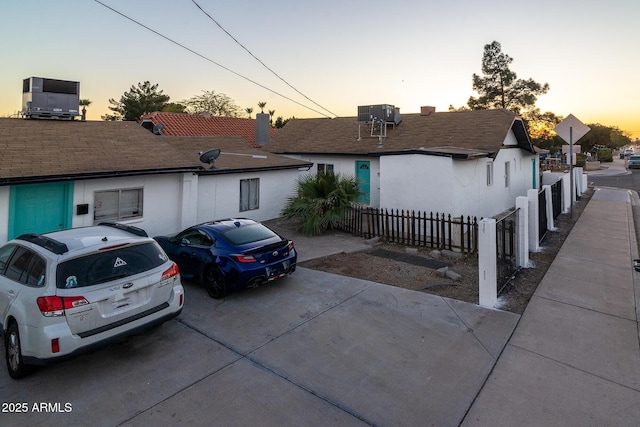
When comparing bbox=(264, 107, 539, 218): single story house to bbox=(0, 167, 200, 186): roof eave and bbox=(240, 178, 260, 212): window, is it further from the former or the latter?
bbox=(0, 167, 200, 186): roof eave

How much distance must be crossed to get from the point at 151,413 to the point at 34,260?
2584mm

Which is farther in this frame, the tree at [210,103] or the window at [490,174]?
the tree at [210,103]

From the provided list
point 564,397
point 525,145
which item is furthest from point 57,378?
point 525,145

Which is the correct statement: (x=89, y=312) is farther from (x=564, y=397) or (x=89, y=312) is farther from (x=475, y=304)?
(x=475, y=304)

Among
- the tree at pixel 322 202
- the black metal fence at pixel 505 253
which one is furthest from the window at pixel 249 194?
the black metal fence at pixel 505 253

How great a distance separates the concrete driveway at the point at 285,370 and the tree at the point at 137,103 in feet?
172

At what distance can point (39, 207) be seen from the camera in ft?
29.1

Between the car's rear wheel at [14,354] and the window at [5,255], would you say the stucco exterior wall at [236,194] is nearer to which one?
the window at [5,255]

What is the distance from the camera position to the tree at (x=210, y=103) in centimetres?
5862

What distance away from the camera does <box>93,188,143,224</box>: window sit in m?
9.96

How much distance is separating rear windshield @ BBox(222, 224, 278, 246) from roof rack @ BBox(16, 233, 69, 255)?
2914 mm

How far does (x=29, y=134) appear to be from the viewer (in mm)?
10031

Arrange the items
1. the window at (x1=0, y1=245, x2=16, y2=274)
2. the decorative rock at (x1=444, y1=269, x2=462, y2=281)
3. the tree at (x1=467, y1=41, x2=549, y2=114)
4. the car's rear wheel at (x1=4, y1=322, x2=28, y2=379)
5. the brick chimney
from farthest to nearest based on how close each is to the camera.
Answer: the tree at (x1=467, y1=41, x2=549, y2=114) < the brick chimney < the decorative rock at (x1=444, y1=269, x2=462, y2=281) < the window at (x1=0, y1=245, x2=16, y2=274) < the car's rear wheel at (x1=4, y1=322, x2=28, y2=379)

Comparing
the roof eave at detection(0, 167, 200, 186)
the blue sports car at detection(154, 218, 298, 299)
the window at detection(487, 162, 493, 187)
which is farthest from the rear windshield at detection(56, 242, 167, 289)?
the window at detection(487, 162, 493, 187)
